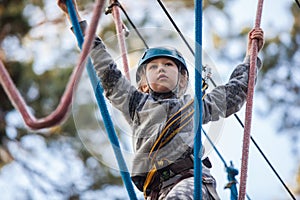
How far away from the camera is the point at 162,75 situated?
184cm

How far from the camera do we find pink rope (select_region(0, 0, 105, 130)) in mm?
1212

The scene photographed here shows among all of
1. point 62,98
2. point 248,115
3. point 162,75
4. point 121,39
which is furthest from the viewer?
point 121,39

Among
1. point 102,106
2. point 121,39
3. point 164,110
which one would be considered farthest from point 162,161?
point 121,39

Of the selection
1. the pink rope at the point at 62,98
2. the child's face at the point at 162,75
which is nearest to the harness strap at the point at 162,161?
the child's face at the point at 162,75

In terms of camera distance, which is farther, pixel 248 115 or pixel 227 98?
pixel 227 98

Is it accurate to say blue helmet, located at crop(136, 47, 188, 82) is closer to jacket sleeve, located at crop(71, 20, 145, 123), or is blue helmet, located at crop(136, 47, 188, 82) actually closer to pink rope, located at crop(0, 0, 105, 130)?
jacket sleeve, located at crop(71, 20, 145, 123)

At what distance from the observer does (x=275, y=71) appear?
6445 mm

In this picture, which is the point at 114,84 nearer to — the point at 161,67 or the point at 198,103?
the point at 161,67

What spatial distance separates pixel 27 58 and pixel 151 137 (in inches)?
137

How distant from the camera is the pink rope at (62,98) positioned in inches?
47.7

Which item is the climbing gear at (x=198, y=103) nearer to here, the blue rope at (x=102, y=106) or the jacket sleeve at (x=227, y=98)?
the blue rope at (x=102, y=106)

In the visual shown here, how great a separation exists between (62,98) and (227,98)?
0.74 metres

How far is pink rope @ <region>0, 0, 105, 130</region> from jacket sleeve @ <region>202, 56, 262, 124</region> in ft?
2.08

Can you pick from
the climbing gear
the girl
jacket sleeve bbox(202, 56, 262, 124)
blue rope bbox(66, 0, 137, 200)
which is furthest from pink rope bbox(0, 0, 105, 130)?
jacket sleeve bbox(202, 56, 262, 124)
